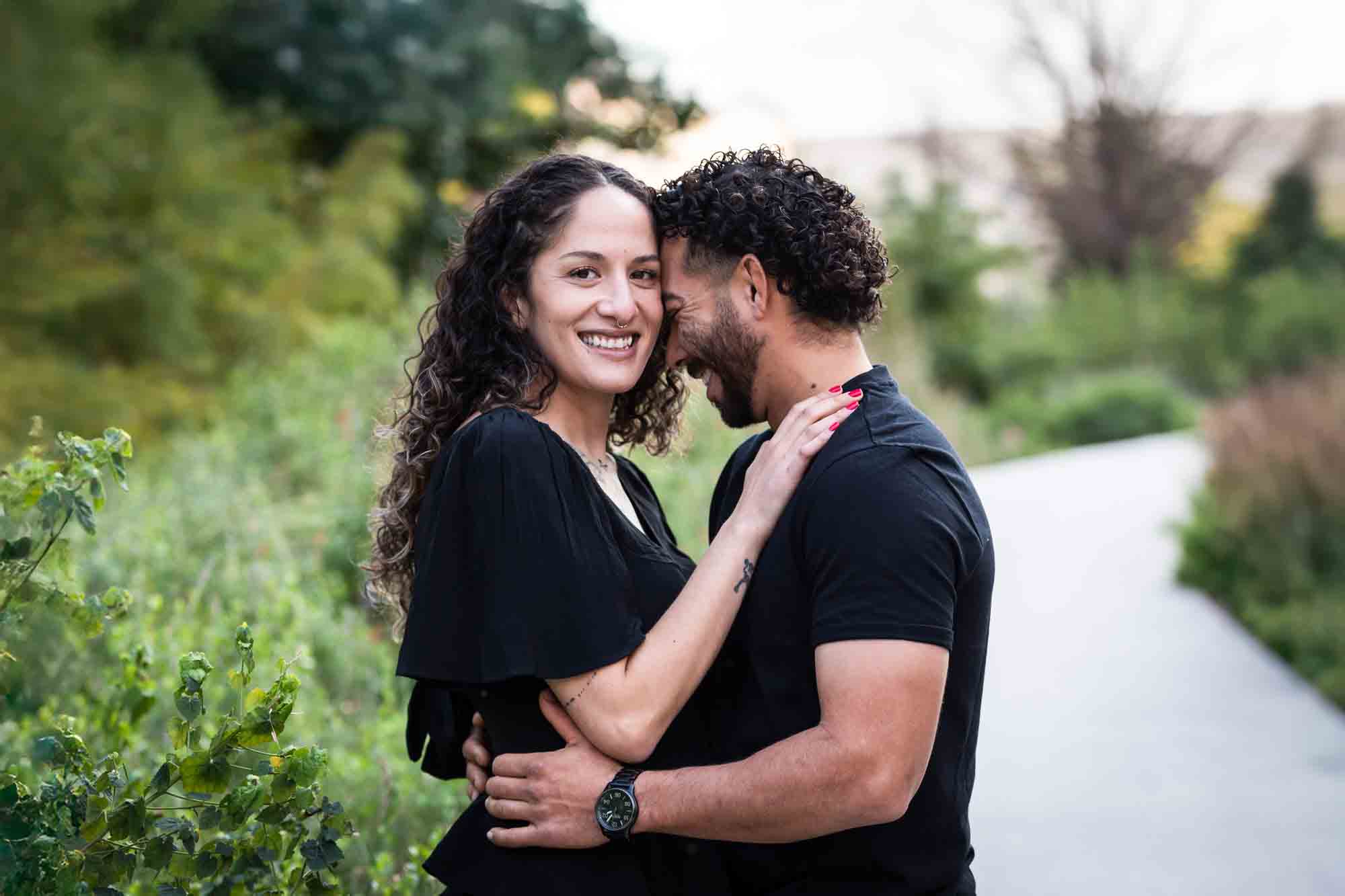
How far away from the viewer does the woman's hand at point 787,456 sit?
241cm

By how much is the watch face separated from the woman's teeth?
87 cm

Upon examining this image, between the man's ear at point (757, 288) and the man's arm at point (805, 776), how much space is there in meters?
0.77

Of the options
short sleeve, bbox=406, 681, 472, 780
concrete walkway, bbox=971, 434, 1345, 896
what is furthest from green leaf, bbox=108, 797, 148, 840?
concrete walkway, bbox=971, 434, 1345, 896

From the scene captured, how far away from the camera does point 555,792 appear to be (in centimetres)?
234

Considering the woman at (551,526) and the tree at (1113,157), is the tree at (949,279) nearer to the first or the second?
the tree at (1113,157)

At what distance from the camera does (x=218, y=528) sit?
262 inches

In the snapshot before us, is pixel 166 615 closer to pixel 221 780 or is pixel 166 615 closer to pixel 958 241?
pixel 221 780

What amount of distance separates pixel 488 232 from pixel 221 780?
1165mm

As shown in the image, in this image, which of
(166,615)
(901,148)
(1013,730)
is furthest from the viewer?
(901,148)

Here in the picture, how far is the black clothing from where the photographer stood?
2266 millimetres

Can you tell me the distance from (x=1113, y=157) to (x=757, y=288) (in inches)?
1197

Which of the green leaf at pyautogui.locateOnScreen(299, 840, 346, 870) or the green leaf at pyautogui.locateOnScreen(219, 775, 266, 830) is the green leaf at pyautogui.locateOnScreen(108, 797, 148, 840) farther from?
Answer: the green leaf at pyautogui.locateOnScreen(299, 840, 346, 870)

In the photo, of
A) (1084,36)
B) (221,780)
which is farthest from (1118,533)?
(1084,36)

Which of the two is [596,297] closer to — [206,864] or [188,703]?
[188,703]
